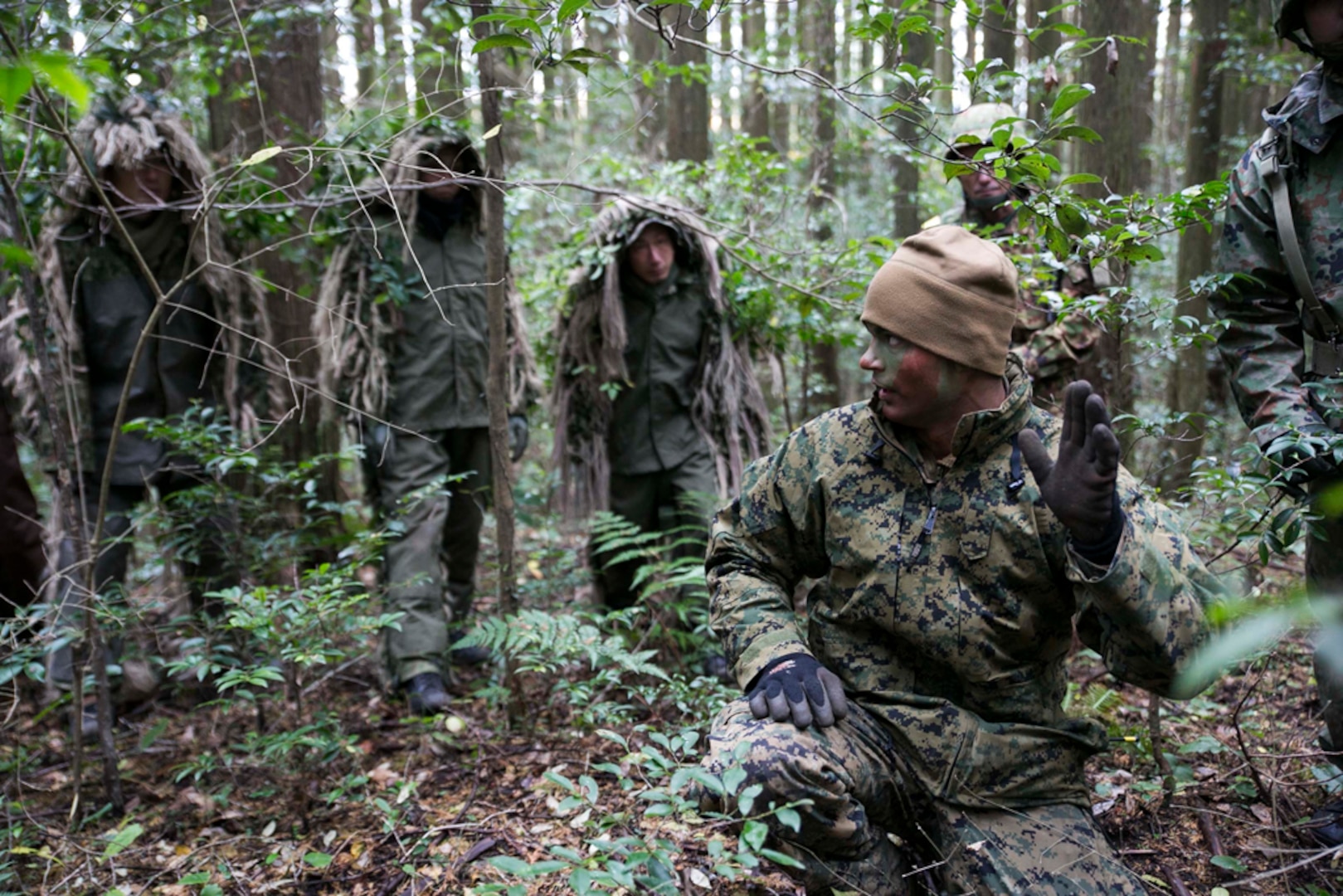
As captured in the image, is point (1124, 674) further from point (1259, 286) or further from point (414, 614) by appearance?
point (414, 614)

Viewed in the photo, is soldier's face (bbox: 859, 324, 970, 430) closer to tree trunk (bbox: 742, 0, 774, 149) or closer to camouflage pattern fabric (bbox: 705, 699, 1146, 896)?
camouflage pattern fabric (bbox: 705, 699, 1146, 896)

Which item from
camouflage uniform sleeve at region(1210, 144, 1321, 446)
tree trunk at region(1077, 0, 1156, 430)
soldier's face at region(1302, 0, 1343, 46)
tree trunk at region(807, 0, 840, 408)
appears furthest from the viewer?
tree trunk at region(807, 0, 840, 408)

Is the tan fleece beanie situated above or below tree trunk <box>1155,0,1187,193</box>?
below

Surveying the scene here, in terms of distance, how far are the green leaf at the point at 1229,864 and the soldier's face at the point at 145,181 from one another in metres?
4.88

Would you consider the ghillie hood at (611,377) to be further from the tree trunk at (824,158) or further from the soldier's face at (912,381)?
the soldier's face at (912,381)

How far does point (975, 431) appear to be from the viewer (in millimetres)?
2502

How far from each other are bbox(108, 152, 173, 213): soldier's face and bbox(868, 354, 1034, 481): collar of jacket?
11.8ft

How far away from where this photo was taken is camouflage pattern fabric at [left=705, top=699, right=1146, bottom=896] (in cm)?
234

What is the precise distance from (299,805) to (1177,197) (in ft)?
12.0

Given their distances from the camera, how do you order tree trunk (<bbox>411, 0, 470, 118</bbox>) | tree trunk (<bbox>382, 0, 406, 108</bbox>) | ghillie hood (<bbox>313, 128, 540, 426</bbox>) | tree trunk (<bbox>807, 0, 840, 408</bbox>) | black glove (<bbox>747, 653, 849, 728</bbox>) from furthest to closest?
tree trunk (<bbox>807, 0, 840, 408</bbox>)
ghillie hood (<bbox>313, 128, 540, 426</bbox>)
tree trunk (<bbox>411, 0, 470, 118</bbox>)
tree trunk (<bbox>382, 0, 406, 108</bbox>)
black glove (<bbox>747, 653, 849, 728</bbox>)

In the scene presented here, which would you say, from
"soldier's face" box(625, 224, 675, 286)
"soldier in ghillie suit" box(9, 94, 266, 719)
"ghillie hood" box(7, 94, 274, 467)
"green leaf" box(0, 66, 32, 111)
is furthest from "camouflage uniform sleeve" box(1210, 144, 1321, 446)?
"soldier in ghillie suit" box(9, 94, 266, 719)

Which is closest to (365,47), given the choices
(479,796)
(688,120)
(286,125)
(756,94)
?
(688,120)

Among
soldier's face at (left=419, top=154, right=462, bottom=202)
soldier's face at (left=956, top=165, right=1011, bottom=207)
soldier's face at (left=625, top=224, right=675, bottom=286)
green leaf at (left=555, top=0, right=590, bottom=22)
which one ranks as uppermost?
green leaf at (left=555, top=0, right=590, bottom=22)

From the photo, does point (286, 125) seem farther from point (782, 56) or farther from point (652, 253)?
point (782, 56)
